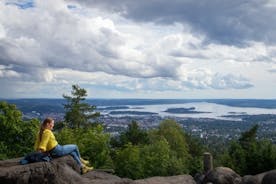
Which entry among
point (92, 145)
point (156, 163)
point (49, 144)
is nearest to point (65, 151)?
point (49, 144)

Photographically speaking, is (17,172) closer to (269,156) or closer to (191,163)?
(269,156)

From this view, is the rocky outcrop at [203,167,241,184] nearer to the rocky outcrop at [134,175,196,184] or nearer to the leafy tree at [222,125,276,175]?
the rocky outcrop at [134,175,196,184]

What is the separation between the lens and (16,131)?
44.9 metres

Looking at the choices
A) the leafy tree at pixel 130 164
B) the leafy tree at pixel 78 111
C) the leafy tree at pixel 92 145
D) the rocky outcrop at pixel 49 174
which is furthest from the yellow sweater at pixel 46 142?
the leafy tree at pixel 78 111

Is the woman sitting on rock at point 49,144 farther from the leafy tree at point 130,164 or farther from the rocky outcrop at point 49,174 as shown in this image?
the leafy tree at point 130,164

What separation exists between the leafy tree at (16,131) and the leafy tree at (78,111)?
86.9 ft

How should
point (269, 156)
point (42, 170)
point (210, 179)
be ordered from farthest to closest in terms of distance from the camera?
point (269, 156)
point (210, 179)
point (42, 170)

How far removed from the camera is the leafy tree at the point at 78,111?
7281 cm

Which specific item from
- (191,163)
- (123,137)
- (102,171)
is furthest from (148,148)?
(102,171)

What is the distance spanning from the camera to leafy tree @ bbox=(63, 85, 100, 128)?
72812mm

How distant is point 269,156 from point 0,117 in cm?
2920

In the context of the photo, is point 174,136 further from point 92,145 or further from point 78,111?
point 92,145

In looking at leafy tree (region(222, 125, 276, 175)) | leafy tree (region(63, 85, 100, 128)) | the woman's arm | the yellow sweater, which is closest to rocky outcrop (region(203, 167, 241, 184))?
the yellow sweater

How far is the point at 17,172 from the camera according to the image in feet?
58.5
